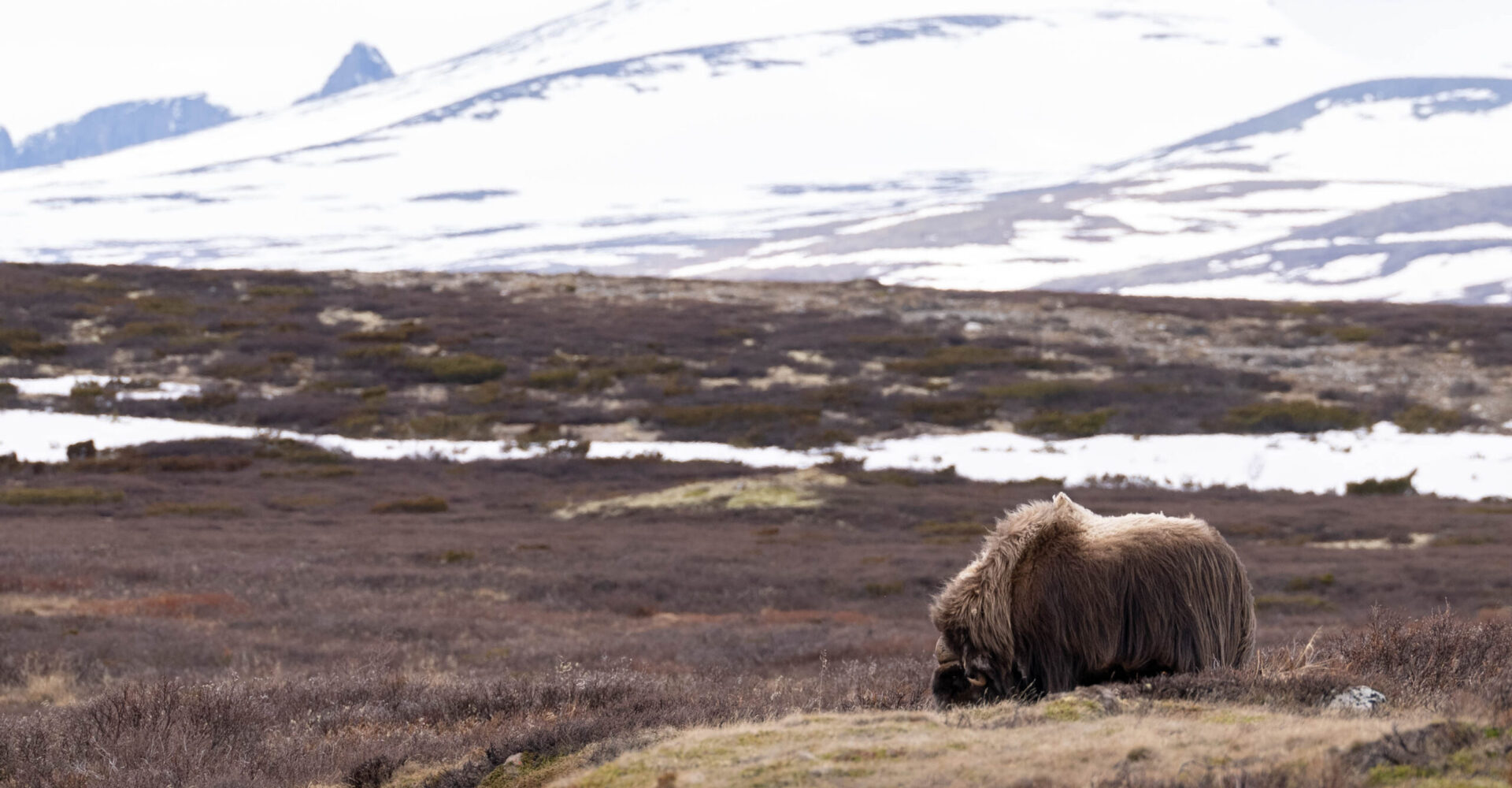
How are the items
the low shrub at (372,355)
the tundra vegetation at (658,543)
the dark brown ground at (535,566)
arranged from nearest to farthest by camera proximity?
1. the tundra vegetation at (658,543)
2. the dark brown ground at (535,566)
3. the low shrub at (372,355)

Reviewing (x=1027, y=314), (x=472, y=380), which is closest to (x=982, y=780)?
(x=472, y=380)

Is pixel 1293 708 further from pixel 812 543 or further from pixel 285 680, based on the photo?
pixel 812 543

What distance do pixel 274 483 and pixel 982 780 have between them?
26.2m

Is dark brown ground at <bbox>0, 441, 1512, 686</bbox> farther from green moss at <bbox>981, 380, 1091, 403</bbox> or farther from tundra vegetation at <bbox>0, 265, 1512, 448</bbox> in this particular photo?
green moss at <bbox>981, 380, 1091, 403</bbox>

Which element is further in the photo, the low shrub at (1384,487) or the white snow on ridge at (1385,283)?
the white snow on ridge at (1385,283)

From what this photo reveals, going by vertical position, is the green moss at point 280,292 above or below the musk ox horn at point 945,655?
above

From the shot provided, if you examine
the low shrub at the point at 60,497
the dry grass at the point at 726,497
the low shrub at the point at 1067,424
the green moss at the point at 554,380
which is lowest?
the low shrub at the point at 1067,424

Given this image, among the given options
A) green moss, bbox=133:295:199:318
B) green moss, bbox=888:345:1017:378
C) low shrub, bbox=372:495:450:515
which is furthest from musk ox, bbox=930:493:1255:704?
green moss, bbox=133:295:199:318

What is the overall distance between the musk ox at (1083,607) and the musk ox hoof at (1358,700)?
73cm

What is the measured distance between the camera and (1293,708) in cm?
471

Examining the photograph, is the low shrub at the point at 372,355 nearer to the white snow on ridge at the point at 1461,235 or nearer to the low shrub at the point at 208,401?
the low shrub at the point at 208,401

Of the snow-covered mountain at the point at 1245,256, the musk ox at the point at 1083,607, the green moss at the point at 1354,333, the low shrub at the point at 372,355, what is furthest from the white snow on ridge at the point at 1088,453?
the snow-covered mountain at the point at 1245,256

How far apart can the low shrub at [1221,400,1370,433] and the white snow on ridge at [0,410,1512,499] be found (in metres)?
0.62

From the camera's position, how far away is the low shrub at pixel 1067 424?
3406 centimetres
